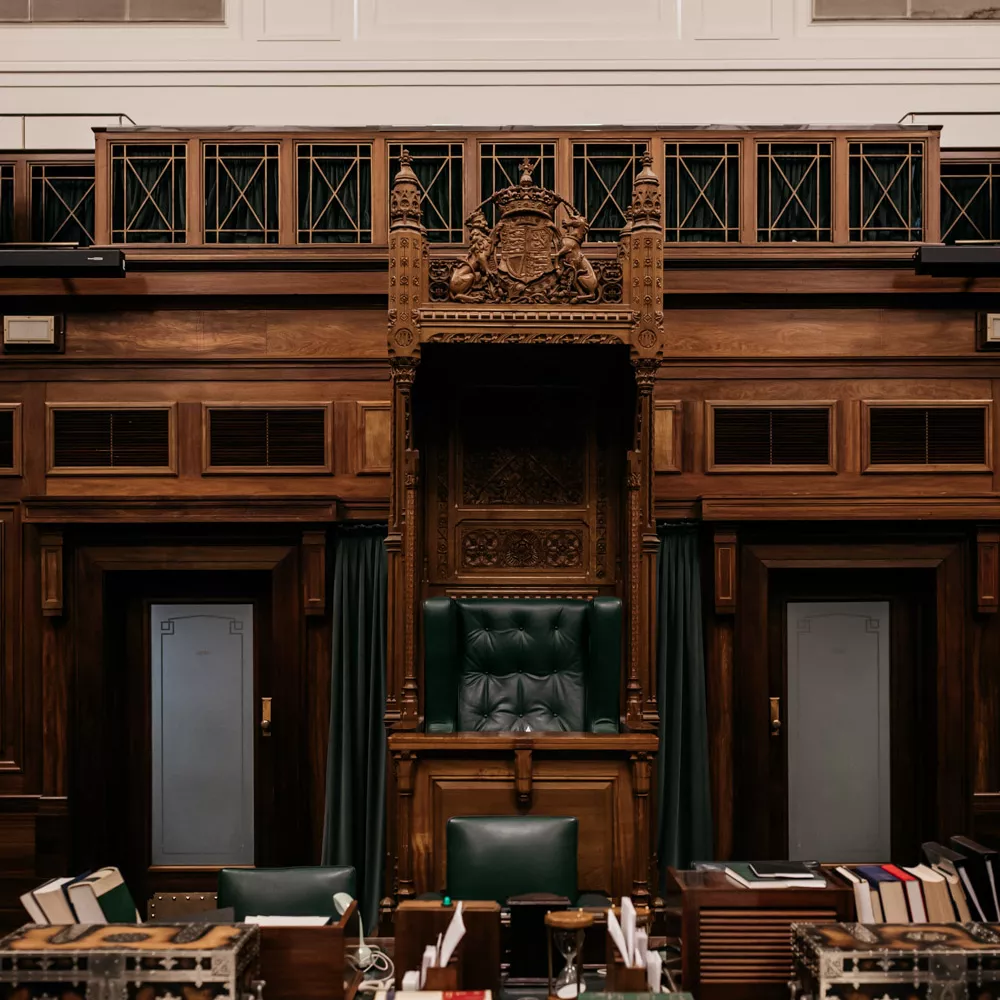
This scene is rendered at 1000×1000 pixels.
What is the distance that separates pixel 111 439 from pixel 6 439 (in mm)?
541

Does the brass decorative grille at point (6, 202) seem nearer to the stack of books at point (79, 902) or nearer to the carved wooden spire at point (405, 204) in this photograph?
the carved wooden spire at point (405, 204)

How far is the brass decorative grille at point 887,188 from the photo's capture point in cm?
526

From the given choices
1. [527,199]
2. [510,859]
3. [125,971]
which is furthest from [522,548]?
[125,971]

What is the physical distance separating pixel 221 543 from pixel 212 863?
5.47 ft

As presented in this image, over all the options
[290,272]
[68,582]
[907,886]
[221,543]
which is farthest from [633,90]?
[907,886]

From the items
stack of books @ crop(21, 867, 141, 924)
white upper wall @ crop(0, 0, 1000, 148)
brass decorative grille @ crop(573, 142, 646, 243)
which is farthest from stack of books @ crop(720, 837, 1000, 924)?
white upper wall @ crop(0, 0, 1000, 148)

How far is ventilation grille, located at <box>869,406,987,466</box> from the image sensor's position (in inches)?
208

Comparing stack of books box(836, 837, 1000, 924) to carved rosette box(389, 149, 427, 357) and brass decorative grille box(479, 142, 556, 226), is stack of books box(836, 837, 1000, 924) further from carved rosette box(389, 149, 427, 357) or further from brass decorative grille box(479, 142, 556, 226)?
brass decorative grille box(479, 142, 556, 226)

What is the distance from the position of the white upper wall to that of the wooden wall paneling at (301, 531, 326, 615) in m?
2.42

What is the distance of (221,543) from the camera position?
17.2 feet

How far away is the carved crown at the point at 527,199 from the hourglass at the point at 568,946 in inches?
115

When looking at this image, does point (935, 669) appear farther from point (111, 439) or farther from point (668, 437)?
point (111, 439)

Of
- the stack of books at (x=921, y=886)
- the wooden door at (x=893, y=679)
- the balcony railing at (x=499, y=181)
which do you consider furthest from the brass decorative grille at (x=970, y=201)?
the stack of books at (x=921, y=886)

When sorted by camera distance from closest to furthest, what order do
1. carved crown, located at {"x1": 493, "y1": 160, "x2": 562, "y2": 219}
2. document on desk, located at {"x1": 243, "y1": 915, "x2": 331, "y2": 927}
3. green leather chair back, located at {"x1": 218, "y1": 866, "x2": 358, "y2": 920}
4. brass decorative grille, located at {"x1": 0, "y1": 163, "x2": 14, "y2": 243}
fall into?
document on desk, located at {"x1": 243, "y1": 915, "x2": 331, "y2": 927} < green leather chair back, located at {"x1": 218, "y1": 866, "x2": 358, "y2": 920} < carved crown, located at {"x1": 493, "y1": 160, "x2": 562, "y2": 219} < brass decorative grille, located at {"x1": 0, "y1": 163, "x2": 14, "y2": 243}
